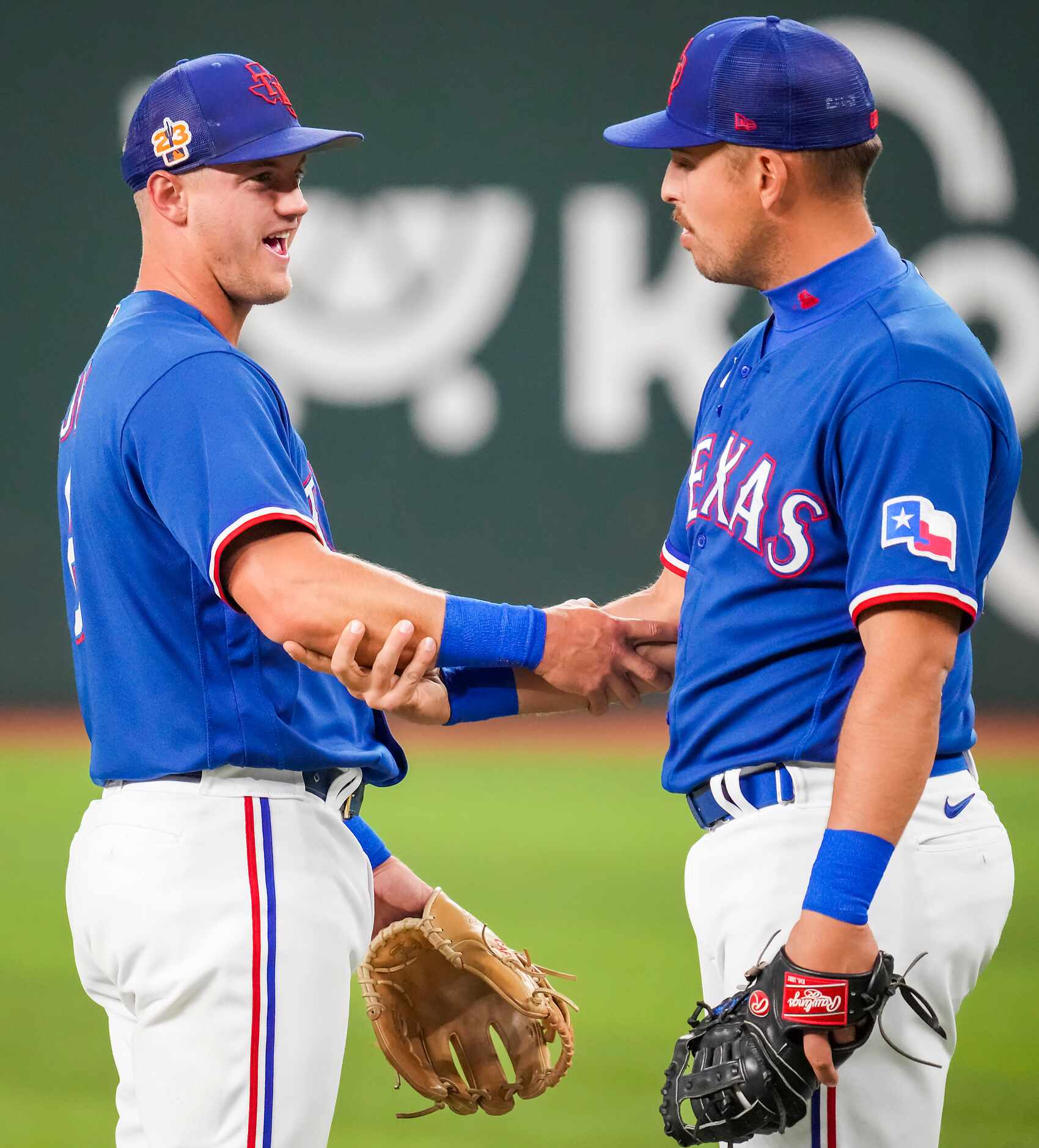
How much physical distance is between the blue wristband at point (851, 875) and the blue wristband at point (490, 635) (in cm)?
71

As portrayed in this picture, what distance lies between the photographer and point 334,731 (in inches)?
98.8

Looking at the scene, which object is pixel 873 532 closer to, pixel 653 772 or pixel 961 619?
pixel 961 619

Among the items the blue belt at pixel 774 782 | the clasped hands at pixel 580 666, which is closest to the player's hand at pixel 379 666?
the clasped hands at pixel 580 666

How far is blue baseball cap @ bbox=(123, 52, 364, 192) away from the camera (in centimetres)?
256

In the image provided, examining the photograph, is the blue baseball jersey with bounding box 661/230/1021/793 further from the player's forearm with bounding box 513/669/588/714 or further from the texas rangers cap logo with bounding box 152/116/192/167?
the texas rangers cap logo with bounding box 152/116/192/167

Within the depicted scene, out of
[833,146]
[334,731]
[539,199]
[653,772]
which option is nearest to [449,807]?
[653,772]

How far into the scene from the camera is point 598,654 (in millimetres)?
2814

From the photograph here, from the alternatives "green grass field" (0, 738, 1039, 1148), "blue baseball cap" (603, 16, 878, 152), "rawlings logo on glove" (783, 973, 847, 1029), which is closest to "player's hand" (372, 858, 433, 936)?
"green grass field" (0, 738, 1039, 1148)

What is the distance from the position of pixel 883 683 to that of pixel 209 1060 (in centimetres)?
110

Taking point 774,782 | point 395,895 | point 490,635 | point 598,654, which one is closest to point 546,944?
point 395,895

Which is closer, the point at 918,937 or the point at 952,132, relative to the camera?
the point at 918,937

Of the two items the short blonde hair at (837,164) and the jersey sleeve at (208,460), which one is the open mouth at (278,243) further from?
the short blonde hair at (837,164)

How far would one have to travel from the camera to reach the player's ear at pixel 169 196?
2596mm

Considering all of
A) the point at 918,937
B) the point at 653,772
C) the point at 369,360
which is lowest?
the point at 653,772
